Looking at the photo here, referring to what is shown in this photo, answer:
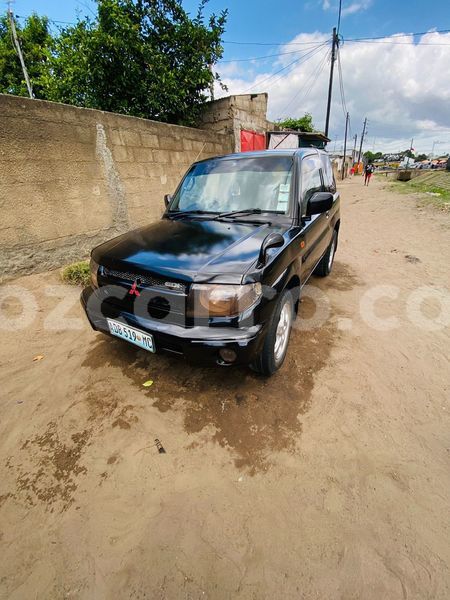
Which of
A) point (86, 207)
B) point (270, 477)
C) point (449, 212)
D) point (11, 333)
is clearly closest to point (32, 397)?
point (11, 333)

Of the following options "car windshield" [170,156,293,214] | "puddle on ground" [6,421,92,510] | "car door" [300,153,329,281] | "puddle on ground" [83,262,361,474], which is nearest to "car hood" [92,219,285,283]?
"car windshield" [170,156,293,214]

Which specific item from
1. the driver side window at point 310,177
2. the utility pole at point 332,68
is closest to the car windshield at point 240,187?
the driver side window at point 310,177

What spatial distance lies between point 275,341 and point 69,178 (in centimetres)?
404

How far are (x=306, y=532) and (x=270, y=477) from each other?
317mm

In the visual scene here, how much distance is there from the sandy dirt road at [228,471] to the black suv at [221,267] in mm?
509

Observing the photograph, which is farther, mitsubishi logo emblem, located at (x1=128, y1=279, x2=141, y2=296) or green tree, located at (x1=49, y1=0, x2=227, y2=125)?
green tree, located at (x1=49, y1=0, x2=227, y2=125)

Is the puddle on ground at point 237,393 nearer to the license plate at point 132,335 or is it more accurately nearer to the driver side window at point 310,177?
the license plate at point 132,335

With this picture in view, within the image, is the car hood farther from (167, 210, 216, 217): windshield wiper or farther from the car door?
the car door

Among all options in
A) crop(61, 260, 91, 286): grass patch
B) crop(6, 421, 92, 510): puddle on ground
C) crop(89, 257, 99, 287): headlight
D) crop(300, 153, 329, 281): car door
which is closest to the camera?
crop(6, 421, 92, 510): puddle on ground

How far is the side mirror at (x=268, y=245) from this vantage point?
1.91 m

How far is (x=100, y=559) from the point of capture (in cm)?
137

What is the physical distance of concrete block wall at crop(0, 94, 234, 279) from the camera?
12.0ft

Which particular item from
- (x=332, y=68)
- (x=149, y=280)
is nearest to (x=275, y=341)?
(x=149, y=280)

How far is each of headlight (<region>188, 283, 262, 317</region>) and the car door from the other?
3.88ft
